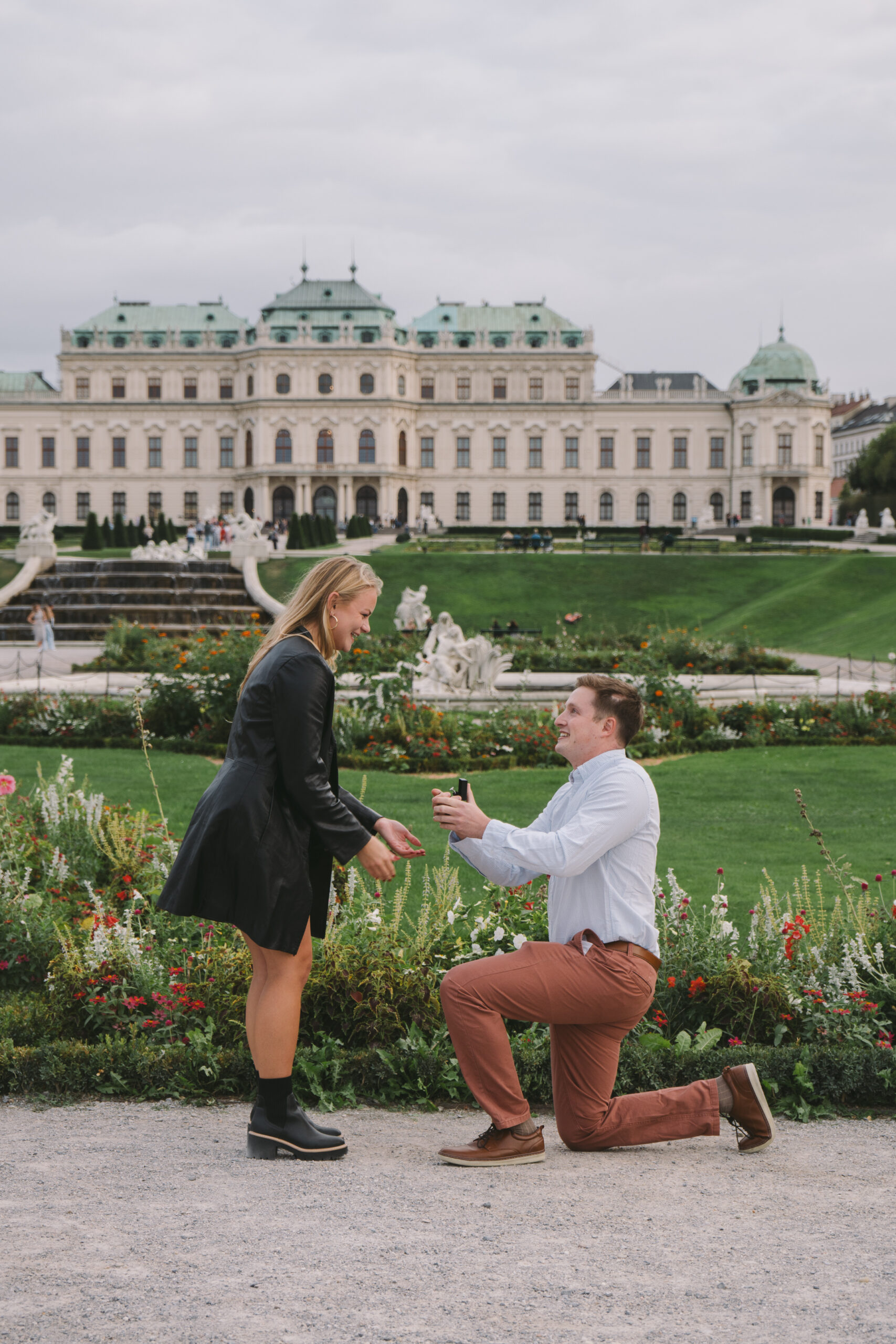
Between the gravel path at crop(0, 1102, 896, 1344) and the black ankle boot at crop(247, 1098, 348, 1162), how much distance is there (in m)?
0.04

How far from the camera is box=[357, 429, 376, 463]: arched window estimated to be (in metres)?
62.4

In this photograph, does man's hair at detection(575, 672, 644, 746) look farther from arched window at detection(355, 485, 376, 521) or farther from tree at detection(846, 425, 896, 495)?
arched window at detection(355, 485, 376, 521)

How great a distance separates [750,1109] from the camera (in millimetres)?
3596

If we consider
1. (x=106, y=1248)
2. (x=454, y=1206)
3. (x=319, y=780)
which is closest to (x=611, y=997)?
(x=454, y=1206)

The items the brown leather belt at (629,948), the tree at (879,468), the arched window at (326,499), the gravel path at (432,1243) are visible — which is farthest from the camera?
the arched window at (326,499)

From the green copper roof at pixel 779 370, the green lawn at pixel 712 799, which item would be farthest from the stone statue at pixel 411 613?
the green copper roof at pixel 779 370

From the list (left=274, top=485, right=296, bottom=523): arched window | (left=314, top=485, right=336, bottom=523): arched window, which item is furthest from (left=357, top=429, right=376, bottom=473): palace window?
(left=274, top=485, right=296, bottom=523): arched window

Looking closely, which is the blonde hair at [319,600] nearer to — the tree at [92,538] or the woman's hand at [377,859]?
the woman's hand at [377,859]

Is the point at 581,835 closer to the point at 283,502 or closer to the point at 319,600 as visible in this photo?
the point at 319,600

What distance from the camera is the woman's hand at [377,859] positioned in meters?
3.49

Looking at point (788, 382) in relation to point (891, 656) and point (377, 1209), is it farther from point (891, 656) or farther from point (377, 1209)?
point (377, 1209)

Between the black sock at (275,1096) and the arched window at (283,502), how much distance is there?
6046 centimetres

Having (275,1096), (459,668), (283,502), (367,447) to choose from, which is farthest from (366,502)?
(275,1096)

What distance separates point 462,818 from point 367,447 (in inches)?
2377
